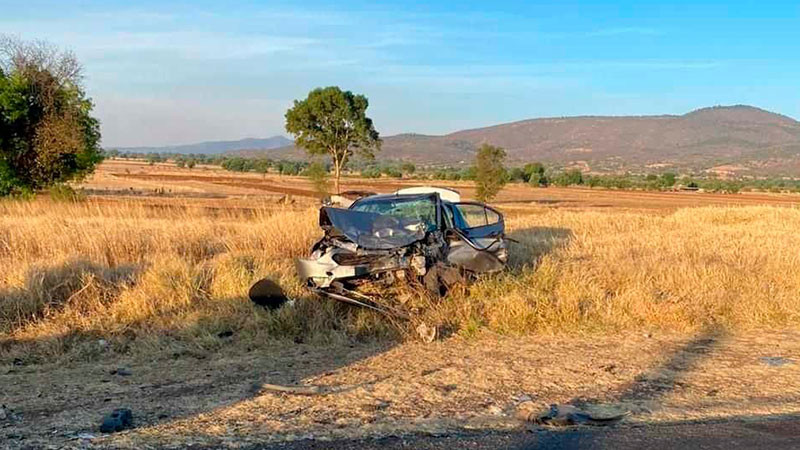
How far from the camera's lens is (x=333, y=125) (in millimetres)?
47438

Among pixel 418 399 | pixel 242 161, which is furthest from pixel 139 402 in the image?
pixel 242 161

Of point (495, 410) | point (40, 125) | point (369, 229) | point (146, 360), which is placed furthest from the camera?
point (40, 125)

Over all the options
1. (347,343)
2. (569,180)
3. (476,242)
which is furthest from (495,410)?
(569,180)

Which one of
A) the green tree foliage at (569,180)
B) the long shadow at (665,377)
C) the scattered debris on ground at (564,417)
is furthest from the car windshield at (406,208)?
the green tree foliage at (569,180)

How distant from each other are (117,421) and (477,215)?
23.4ft

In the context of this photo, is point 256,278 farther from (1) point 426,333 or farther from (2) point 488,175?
(2) point 488,175

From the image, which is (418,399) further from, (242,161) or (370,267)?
(242,161)

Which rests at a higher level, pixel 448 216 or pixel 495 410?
pixel 448 216

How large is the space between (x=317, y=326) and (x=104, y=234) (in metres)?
6.20

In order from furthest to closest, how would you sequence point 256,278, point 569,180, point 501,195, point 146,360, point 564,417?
point 569,180 < point 501,195 < point 256,278 < point 146,360 < point 564,417

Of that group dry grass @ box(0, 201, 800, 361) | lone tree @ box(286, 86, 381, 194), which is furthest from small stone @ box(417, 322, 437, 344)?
lone tree @ box(286, 86, 381, 194)

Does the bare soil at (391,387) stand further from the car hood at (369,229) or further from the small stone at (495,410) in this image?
the car hood at (369,229)

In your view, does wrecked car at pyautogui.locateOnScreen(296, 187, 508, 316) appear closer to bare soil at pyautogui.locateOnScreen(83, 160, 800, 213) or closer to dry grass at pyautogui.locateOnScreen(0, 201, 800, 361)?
dry grass at pyautogui.locateOnScreen(0, 201, 800, 361)

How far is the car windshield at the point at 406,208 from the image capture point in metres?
9.88
